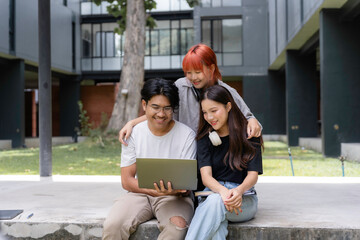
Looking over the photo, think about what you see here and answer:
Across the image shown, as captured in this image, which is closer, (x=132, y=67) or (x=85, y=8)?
(x=132, y=67)

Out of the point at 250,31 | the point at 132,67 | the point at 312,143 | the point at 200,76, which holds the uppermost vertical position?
the point at 250,31

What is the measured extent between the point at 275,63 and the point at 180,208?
61.4 ft

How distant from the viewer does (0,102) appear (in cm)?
1883

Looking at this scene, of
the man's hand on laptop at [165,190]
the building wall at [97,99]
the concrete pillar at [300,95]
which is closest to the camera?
the man's hand on laptop at [165,190]

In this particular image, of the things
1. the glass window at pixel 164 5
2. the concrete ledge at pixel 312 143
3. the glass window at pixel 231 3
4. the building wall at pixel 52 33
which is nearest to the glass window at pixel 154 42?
the glass window at pixel 164 5

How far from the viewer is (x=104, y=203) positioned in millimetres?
3934

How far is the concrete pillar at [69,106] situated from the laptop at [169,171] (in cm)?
2222

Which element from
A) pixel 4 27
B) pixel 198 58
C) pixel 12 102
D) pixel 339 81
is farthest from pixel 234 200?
pixel 12 102

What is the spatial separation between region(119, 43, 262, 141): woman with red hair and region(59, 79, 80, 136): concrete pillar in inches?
850

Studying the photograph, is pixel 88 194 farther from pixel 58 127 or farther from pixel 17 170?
pixel 58 127

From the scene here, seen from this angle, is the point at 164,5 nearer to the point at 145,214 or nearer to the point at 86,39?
the point at 86,39

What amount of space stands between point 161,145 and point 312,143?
12845 mm

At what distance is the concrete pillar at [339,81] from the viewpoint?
37.6ft

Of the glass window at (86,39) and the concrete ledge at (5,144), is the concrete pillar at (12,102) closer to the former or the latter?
the concrete ledge at (5,144)
